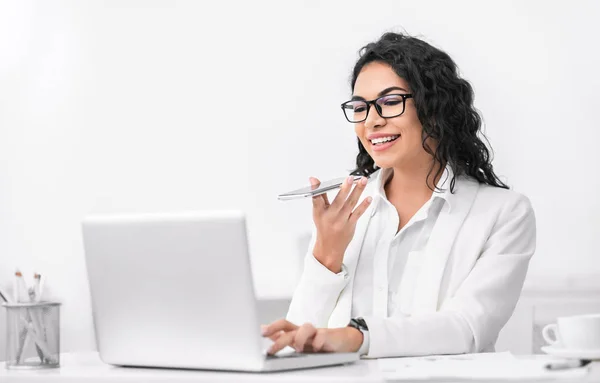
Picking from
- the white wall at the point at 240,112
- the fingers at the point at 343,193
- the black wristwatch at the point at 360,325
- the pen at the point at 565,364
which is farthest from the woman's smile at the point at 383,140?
the white wall at the point at 240,112

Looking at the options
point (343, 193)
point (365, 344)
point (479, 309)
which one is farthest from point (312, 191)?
point (479, 309)

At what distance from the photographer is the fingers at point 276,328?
4.34 ft

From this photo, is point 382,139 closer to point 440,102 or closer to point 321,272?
point 440,102

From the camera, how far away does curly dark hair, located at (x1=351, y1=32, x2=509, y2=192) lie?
2.04 meters

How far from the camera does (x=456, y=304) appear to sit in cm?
175

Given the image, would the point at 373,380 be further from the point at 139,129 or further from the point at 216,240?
the point at 139,129

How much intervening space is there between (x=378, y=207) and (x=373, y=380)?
3.38 feet


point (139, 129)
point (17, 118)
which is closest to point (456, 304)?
point (139, 129)

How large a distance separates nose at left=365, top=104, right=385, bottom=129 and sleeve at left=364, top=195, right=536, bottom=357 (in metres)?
0.34

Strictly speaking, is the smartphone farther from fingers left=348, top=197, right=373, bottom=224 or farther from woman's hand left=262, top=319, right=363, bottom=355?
woman's hand left=262, top=319, right=363, bottom=355

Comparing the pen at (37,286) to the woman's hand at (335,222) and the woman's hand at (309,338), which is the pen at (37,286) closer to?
the woman's hand at (309,338)

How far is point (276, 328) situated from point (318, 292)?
1.88 feet

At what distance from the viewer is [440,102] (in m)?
2.05

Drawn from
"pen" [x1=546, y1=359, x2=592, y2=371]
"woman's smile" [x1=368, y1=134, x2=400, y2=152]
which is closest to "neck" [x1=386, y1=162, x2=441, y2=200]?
"woman's smile" [x1=368, y1=134, x2=400, y2=152]
